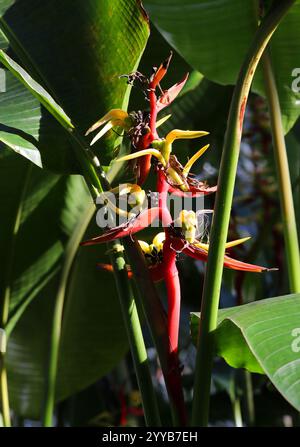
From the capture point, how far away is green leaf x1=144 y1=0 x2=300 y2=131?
1001mm

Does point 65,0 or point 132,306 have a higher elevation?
point 65,0

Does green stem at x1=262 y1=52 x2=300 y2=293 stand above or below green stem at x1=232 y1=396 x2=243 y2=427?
above

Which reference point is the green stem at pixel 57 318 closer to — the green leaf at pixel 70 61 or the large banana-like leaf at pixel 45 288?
the large banana-like leaf at pixel 45 288

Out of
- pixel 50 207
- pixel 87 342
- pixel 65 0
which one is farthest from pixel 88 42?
pixel 87 342

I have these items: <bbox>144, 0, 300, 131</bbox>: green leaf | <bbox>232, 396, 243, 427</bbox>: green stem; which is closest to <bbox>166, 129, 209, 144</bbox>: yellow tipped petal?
<bbox>144, 0, 300, 131</bbox>: green leaf

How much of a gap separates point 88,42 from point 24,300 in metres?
0.56

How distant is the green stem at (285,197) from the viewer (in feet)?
2.91

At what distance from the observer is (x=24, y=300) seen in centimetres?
127

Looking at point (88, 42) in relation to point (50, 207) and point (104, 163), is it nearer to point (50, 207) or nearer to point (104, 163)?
point (104, 163)

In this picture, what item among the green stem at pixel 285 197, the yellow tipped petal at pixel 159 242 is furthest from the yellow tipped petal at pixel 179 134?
the green stem at pixel 285 197

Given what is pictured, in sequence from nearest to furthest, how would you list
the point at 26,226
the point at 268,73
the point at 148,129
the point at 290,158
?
1. the point at 148,129
2. the point at 268,73
3. the point at 26,226
4. the point at 290,158

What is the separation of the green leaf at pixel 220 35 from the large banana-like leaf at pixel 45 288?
331 millimetres

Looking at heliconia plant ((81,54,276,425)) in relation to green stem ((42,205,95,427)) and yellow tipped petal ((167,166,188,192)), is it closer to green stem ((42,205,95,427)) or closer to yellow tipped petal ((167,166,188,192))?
yellow tipped petal ((167,166,188,192))

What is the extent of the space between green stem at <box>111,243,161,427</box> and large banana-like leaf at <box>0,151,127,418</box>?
1.44 feet
